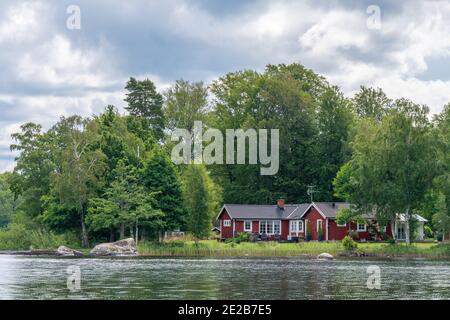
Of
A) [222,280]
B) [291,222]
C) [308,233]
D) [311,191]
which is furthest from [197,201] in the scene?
[222,280]

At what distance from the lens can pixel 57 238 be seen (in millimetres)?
70562

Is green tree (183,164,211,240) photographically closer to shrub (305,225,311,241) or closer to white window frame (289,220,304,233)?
shrub (305,225,311,241)

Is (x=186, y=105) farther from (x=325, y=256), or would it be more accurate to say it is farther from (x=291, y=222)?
(x=325, y=256)

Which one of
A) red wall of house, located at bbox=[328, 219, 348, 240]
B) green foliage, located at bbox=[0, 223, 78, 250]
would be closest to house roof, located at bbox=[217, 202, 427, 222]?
red wall of house, located at bbox=[328, 219, 348, 240]

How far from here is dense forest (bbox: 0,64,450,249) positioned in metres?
64.7

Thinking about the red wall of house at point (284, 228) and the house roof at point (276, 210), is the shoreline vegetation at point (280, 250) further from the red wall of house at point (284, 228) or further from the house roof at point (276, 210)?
the red wall of house at point (284, 228)

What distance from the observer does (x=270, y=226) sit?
79875 millimetres

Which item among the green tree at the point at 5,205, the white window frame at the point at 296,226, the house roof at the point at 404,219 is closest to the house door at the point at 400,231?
the house roof at the point at 404,219

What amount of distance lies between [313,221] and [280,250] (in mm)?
14157

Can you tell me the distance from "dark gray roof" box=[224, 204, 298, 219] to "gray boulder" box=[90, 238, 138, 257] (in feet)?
56.2

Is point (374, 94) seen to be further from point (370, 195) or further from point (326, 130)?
point (370, 195)

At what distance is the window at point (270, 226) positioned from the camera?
3140 inches
